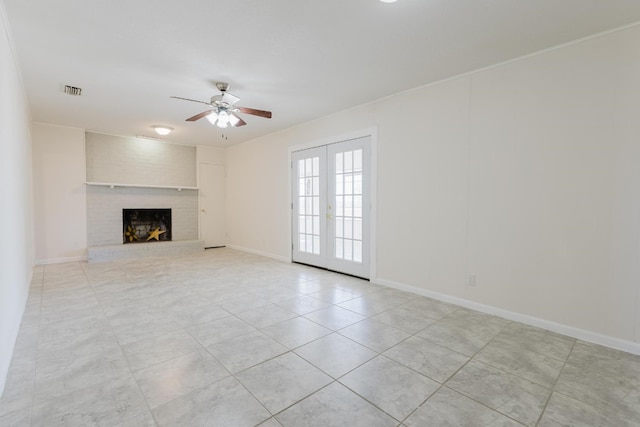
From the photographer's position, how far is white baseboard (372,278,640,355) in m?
2.51

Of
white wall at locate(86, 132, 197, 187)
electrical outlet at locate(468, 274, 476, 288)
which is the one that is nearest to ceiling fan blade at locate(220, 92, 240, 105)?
electrical outlet at locate(468, 274, 476, 288)

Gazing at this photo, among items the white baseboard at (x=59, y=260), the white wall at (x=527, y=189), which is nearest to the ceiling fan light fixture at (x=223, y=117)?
the white wall at (x=527, y=189)

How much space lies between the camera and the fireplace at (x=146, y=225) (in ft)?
23.0

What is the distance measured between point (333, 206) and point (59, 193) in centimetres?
547

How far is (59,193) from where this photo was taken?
19.4 feet

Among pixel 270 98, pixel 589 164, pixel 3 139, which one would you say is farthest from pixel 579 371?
pixel 3 139

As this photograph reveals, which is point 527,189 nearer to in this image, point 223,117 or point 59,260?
point 223,117

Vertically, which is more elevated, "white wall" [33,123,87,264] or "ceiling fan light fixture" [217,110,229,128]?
"ceiling fan light fixture" [217,110,229,128]

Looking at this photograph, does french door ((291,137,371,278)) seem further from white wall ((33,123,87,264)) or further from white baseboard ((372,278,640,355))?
white wall ((33,123,87,264))

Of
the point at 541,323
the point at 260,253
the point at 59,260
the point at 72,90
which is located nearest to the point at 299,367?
the point at 541,323

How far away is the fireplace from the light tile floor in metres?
3.53

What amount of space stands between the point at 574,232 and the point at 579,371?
48.2 inches

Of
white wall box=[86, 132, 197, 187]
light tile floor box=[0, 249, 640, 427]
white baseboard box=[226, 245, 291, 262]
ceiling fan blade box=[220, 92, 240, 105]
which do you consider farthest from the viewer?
white wall box=[86, 132, 197, 187]

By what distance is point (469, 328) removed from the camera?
291 centimetres
